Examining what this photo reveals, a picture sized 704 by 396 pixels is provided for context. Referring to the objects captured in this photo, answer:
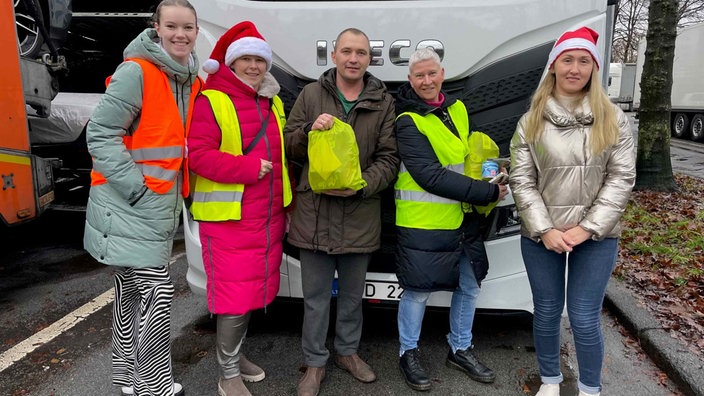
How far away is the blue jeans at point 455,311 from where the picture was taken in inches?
116

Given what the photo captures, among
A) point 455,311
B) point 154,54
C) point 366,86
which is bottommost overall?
point 455,311

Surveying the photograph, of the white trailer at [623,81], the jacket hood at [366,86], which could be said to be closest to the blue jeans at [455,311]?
the jacket hood at [366,86]

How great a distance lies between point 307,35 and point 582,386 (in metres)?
2.27

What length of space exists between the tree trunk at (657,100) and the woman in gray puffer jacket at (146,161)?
7060mm

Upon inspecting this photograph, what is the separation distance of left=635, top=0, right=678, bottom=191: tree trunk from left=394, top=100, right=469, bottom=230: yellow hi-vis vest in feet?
19.9

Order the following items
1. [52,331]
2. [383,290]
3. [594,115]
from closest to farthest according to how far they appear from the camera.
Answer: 1. [594,115]
2. [383,290]
3. [52,331]

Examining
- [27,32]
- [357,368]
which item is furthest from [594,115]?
[27,32]

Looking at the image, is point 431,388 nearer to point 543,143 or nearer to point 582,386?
point 582,386

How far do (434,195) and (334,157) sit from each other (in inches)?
22.4

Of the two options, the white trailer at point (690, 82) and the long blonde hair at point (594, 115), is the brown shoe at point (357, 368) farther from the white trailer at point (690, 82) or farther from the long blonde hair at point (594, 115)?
the white trailer at point (690, 82)

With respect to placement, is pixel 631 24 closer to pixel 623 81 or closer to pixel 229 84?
pixel 623 81

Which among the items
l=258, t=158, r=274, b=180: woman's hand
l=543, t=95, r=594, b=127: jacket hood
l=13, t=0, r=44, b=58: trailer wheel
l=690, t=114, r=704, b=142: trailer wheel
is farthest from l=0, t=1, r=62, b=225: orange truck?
l=690, t=114, r=704, b=142: trailer wheel

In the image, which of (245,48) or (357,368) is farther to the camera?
(357,368)

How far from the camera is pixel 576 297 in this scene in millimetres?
2568
